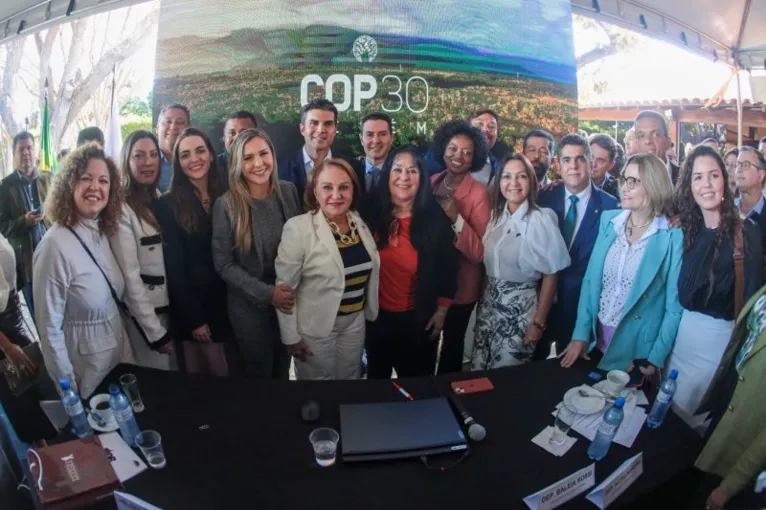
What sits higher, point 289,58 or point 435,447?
point 289,58

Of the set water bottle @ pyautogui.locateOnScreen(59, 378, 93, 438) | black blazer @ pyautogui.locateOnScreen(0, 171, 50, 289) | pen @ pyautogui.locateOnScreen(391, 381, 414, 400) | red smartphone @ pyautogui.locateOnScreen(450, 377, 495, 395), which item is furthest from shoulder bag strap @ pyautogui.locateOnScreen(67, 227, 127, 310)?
red smartphone @ pyautogui.locateOnScreen(450, 377, 495, 395)

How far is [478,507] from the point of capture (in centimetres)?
134

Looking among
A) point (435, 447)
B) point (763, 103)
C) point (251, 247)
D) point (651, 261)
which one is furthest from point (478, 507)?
point (763, 103)

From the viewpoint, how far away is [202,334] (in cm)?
260

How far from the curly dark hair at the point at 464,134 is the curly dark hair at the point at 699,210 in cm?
99

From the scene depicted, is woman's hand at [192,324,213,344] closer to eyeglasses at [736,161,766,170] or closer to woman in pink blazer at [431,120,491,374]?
woman in pink blazer at [431,120,491,374]

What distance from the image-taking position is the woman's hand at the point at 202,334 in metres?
2.59

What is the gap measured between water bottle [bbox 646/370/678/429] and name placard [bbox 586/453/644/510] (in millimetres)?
274

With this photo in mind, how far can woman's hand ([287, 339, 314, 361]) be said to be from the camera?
2543mm

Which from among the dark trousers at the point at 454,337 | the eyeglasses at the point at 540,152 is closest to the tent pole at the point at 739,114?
the eyeglasses at the point at 540,152

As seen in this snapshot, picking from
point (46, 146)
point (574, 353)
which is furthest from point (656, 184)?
point (46, 146)

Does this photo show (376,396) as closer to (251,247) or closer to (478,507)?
(478,507)

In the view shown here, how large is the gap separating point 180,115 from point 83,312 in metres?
1.12

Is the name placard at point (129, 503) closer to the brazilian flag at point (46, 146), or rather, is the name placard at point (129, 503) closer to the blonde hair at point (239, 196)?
the blonde hair at point (239, 196)
